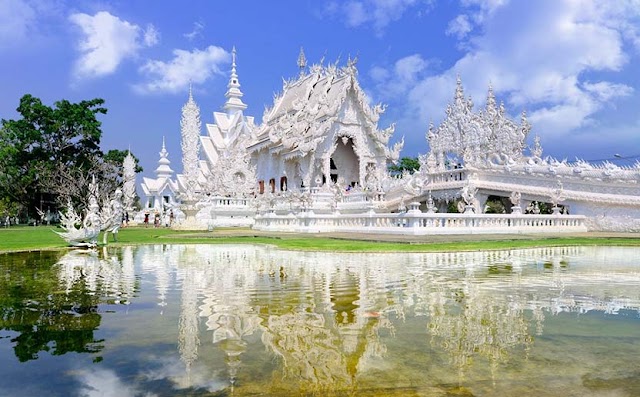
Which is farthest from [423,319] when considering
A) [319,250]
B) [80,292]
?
[319,250]

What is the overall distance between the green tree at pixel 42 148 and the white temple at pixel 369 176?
28.0 feet

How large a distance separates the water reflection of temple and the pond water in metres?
0.02

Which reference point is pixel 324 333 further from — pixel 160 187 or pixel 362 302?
pixel 160 187

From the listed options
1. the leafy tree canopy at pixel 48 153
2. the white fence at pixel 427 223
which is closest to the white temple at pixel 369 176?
the white fence at pixel 427 223

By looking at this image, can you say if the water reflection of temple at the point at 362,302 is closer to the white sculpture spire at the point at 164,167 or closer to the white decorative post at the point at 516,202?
the white decorative post at the point at 516,202

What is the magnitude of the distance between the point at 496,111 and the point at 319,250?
2503cm

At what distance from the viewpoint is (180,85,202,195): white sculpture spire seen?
136 ft

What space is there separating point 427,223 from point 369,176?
14.5 metres

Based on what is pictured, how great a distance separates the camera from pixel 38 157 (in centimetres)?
4050

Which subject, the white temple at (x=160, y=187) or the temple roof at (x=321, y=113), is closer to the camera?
the temple roof at (x=321, y=113)

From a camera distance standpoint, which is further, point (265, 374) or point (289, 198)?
point (289, 198)

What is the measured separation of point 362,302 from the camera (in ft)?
18.7

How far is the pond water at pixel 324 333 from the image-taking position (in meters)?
3.15

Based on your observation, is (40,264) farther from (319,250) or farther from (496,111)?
(496,111)
